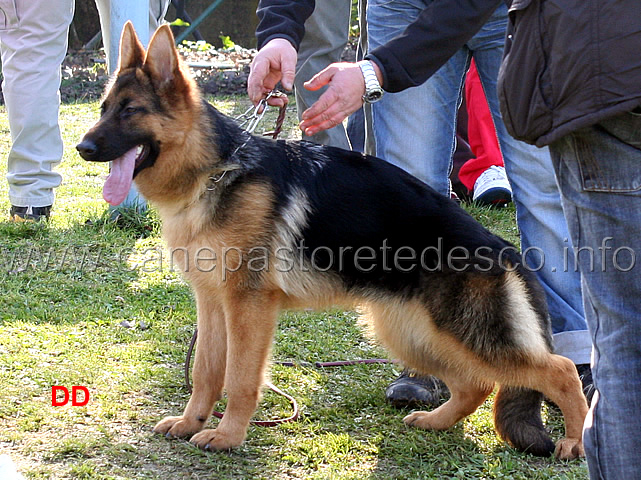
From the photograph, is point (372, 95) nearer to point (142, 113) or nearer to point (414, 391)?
point (142, 113)

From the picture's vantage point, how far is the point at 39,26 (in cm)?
537

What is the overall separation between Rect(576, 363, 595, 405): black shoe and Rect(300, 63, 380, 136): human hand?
1.53m

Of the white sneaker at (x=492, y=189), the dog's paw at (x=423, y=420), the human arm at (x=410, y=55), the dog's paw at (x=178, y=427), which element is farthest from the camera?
the white sneaker at (x=492, y=189)

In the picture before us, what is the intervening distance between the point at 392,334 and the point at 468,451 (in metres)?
0.56

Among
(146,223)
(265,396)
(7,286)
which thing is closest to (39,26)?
(146,223)

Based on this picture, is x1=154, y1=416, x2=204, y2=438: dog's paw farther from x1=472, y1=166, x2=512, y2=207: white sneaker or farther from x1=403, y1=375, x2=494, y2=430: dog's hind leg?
x1=472, y1=166, x2=512, y2=207: white sneaker

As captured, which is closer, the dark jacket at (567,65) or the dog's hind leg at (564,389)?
the dark jacket at (567,65)

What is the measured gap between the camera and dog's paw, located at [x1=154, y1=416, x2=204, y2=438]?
9.84 ft

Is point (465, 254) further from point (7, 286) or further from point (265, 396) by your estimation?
point (7, 286)

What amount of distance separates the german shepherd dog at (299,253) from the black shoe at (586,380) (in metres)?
0.36

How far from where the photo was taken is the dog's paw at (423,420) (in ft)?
10.2

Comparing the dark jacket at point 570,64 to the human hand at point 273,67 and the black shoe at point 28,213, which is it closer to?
the human hand at point 273,67

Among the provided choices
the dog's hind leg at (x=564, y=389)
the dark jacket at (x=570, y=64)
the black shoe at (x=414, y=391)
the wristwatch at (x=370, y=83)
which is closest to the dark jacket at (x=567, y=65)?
the dark jacket at (x=570, y=64)

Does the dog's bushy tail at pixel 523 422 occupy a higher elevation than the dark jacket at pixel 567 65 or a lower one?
lower
